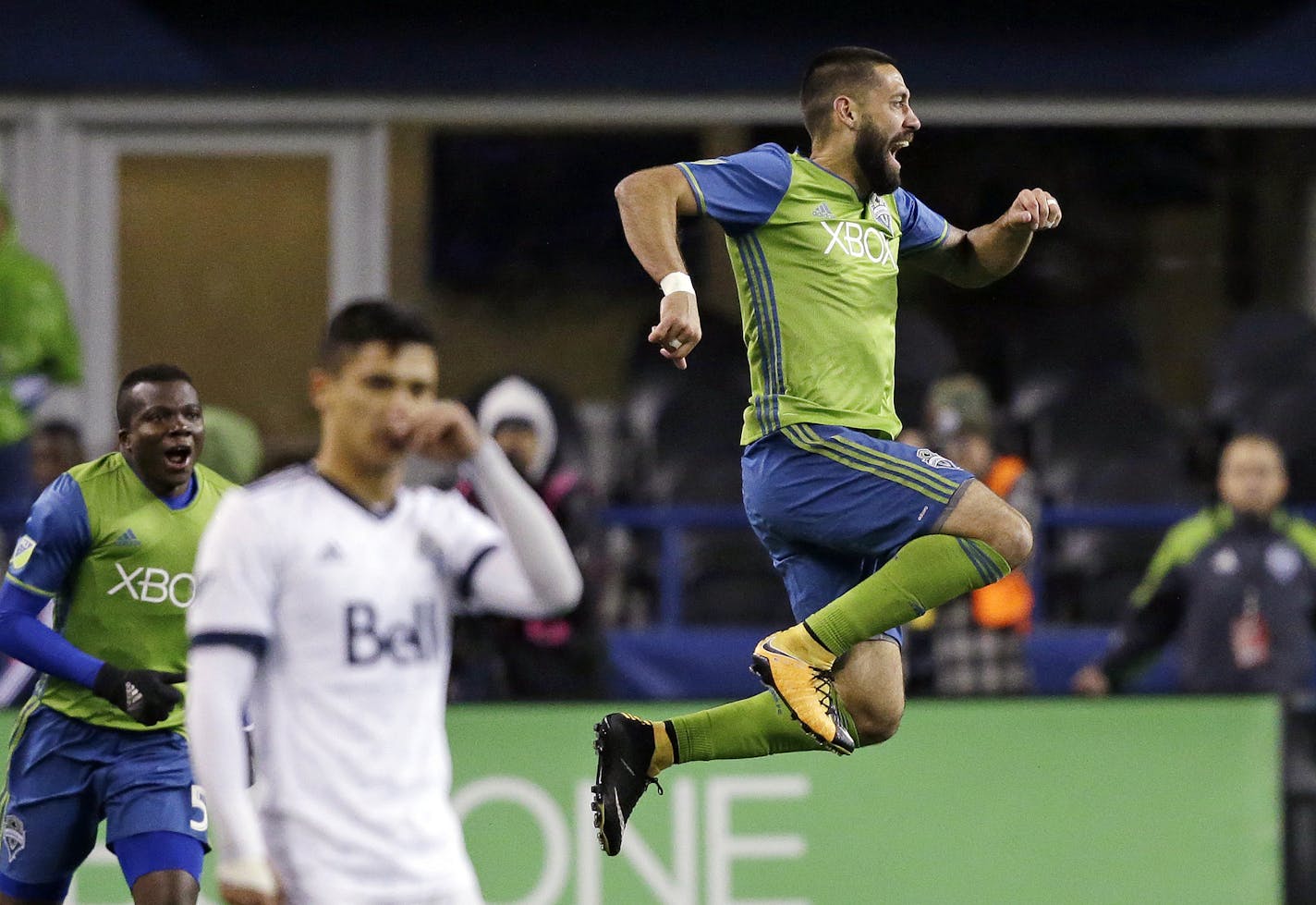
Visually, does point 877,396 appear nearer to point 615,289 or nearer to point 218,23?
point 615,289

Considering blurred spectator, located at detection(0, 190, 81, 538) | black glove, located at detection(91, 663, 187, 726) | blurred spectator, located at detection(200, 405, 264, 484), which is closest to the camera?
black glove, located at detection(91, 663, 187, 726)

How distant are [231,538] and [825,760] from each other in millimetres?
4560

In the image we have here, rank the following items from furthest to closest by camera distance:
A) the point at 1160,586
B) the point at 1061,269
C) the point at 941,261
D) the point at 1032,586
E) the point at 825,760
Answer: the point at 1061,269 < the point at 1032,586 < the point at 1160,586 < the point at 825,760 < the point at 941,261

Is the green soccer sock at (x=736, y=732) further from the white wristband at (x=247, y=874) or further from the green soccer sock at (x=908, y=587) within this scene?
the white wristband at (x=247, y=874)

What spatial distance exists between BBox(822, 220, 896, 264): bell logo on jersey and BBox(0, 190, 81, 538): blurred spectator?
15.2ft

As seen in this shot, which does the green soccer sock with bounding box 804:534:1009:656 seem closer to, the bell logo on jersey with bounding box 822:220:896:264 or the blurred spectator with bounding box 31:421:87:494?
the bell logo on jersey with bounding box 822:220:896:264

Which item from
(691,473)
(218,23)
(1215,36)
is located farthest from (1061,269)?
(218,23)

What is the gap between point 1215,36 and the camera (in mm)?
10758

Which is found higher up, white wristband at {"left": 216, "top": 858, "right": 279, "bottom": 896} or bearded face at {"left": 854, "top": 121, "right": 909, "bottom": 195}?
bearded face at {"left": 854, "top": 121, "right": 909, "bottom": 195}

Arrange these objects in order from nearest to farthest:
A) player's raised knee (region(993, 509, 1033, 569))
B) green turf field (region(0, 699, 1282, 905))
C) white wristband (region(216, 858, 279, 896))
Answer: white wristband (region(216, 858, 279, 896)), player's raised knee (region(993, 509, 1033, 569)), green turf field (region(0, 699, 1282, 905))

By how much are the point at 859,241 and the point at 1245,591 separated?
3870 mm

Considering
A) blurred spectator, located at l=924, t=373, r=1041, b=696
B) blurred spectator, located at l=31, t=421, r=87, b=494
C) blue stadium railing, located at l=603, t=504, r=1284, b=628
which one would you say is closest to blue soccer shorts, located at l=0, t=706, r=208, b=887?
blurred spectator, located at l=31, t=421, r=87, b=494

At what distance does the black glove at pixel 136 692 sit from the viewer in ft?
18.4

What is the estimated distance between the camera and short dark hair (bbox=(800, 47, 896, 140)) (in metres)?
5.43
